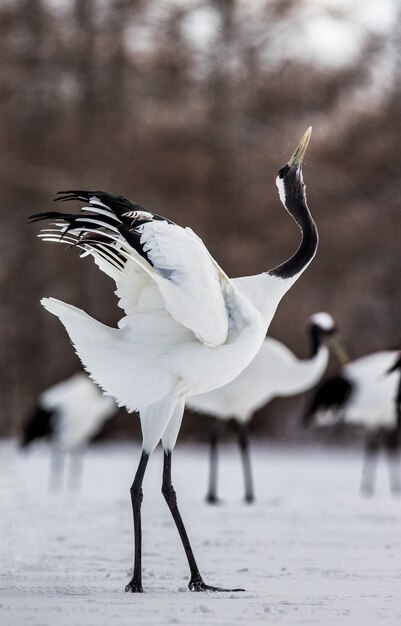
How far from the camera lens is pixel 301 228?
6.08 metres

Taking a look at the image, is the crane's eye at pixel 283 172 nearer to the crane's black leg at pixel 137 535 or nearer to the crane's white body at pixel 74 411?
the crane's black leg at pixel 137 535

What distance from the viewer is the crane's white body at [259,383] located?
423 inches

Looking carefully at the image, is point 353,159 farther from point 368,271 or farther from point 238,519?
point 238,519

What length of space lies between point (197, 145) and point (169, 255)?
59.1ft

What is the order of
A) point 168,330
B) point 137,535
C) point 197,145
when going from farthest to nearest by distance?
point 197,145 → point 168,330 → point 137,535

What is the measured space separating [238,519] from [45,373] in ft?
44.0

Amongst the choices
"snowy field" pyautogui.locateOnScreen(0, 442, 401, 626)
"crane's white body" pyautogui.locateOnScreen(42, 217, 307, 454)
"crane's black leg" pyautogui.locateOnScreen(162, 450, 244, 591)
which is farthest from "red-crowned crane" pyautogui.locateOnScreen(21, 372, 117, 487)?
"crane's white body" pyautogui.locateOnScreen(42, 217, 307, 454)

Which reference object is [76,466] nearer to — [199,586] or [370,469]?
[370,469]

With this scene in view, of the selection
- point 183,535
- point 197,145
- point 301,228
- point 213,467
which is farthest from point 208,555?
point 197,145

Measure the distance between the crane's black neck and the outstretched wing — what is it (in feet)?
1.78

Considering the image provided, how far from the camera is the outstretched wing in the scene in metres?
5.08

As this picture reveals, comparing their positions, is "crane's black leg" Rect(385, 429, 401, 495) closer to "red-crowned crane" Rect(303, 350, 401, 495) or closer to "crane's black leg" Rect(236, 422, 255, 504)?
"red-crowned crane" Rect(303, 350, 401, 495)


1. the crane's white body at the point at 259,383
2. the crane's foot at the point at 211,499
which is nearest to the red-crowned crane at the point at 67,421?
the crane's white body at the point at 259,383

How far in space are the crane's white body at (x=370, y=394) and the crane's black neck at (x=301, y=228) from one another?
20.4 feet
